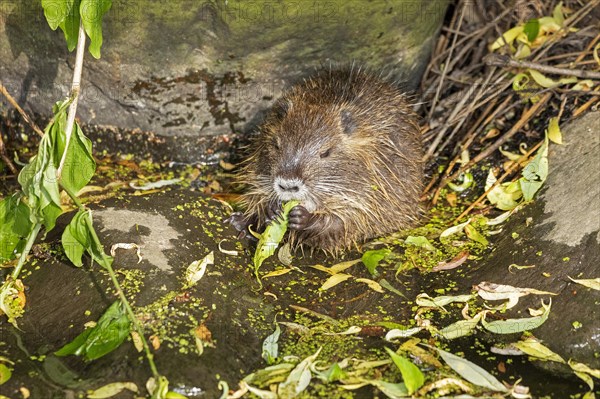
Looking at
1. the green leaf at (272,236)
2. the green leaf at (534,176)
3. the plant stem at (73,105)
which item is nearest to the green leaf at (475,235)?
the green leaf at (534,176)

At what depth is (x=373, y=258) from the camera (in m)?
4.16

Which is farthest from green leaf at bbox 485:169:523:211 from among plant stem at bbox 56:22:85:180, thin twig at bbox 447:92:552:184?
plant stem at bbox 56:22:85:180

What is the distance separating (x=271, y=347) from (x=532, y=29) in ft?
10.1

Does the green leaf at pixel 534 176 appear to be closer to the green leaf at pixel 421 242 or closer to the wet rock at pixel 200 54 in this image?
the green leaf at pixel 421 242

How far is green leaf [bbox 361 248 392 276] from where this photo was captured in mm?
4125

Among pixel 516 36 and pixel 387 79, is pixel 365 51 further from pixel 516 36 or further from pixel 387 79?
pixel 516 36

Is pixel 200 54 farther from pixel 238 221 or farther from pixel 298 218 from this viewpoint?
pixel 298 218

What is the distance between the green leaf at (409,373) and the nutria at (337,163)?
3.74ft

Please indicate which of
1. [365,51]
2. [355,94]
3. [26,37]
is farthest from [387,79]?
[26,37]

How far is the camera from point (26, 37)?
4676 mm

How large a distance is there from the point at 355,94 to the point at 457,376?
1757 millimetres

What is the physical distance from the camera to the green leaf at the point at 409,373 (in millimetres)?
3113

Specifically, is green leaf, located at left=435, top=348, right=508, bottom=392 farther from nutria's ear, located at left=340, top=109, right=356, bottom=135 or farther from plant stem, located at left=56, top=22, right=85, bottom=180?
plant stem, located at left=56, top=22, right=85, bottom=180

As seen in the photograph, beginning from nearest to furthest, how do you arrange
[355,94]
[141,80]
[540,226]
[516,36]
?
1. [540,226]
2. [355,94]
3. [141,80]
4. [516,36]
